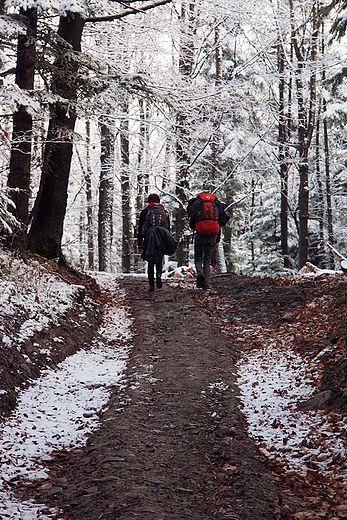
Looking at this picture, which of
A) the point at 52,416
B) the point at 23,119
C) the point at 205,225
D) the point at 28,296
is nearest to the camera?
the point at 52,416

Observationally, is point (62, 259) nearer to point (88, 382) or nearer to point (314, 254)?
point (88, 382)

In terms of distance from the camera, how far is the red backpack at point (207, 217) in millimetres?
10289

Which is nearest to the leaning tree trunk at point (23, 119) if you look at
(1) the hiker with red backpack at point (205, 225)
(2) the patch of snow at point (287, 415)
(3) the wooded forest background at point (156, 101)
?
(3) the wooded forest background at point (156, 101)

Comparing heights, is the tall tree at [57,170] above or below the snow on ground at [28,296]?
above

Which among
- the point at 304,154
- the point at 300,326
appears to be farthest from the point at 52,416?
the point at 304,154

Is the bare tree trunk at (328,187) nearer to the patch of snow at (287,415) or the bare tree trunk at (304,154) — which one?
the bare tree trunk at (304,154)

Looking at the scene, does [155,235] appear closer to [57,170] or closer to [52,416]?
[57,170]

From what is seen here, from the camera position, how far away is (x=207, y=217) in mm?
10297

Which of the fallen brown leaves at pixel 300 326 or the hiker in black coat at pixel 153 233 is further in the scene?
the hiker in black coat at pixel 153 233

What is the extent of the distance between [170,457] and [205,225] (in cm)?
704

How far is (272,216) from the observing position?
22953 mm

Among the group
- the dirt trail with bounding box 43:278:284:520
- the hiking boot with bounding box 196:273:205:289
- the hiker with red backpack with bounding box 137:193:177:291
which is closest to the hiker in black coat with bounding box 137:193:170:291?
the hiker with red backpack with bounding box 137:193:177:291

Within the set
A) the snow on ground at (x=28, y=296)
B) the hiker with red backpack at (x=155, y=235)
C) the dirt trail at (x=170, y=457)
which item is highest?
the hiker with red backpack at (x=155, y=235)

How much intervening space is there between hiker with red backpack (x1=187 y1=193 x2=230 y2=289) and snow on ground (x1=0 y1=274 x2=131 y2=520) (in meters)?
3.92
